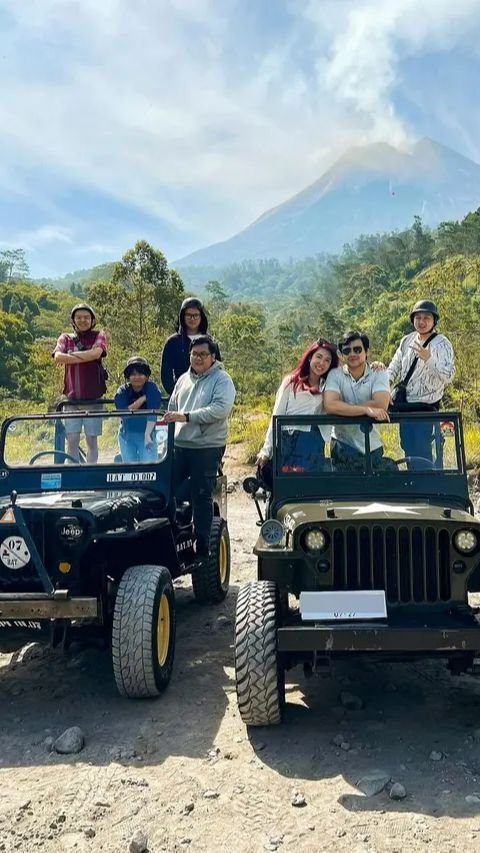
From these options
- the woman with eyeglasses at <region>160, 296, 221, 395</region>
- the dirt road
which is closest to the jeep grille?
the dirt road

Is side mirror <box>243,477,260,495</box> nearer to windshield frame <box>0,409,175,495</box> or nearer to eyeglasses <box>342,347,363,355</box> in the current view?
windshield frame <box>0,409,175,495</box>

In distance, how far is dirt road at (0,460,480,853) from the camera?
316 centimetres

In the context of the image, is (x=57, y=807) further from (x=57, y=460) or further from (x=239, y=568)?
(x=239, y=568)

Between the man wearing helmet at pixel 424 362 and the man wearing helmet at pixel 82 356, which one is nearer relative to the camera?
the man wearing helmet at pixel 424 362

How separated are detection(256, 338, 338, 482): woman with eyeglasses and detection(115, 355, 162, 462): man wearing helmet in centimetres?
92

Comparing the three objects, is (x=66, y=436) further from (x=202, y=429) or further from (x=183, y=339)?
(x=183, y=339)

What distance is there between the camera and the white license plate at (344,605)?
154 inches

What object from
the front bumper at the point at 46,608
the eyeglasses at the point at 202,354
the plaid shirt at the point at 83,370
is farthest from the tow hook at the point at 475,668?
the plaid shirt at the point at 83,370

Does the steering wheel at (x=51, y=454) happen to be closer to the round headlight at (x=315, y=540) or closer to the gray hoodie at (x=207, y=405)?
the gray hoodie at (x=207, y=405)

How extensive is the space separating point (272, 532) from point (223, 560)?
9.59 ft

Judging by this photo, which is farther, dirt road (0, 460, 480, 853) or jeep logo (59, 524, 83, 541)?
jeep logo (59, 524, 83, 541)

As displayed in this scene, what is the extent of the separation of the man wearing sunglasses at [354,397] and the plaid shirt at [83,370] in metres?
2.63

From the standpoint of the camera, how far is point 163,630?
4.84 meters

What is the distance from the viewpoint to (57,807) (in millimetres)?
3441
